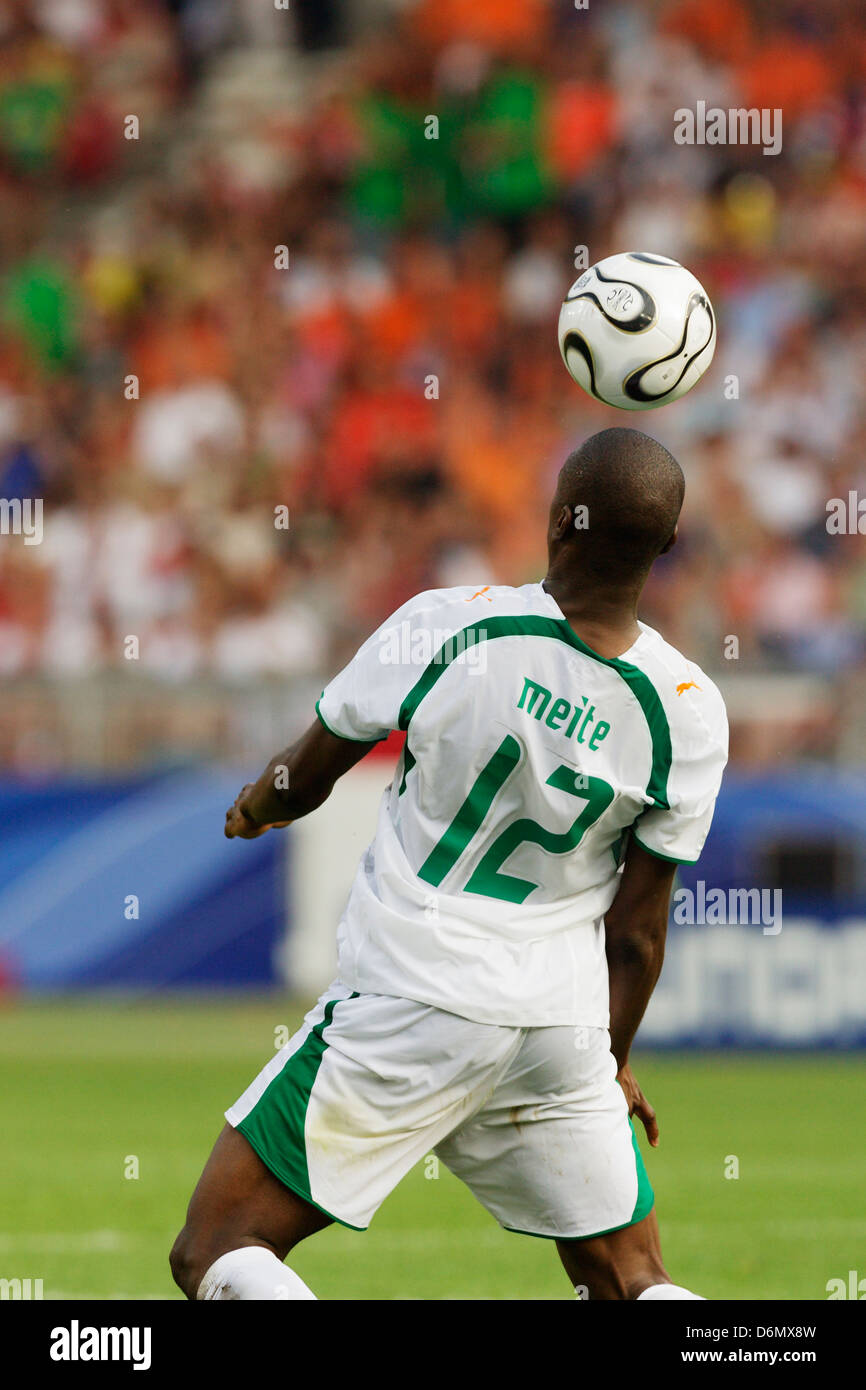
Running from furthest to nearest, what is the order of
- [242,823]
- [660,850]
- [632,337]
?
1. [632,337]
2. [242,823]
3. [660,850]

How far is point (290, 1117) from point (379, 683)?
2.69ft

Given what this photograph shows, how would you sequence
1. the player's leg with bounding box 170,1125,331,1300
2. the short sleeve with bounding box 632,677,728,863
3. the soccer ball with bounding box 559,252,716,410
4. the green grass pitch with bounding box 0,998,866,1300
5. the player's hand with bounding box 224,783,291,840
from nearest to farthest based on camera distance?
the player's leg with bounding box 170,1125,331,1300, the short sleeve with bounding box 632,677,728,863, the player's hand with bounding box 224,783,291,840, the soccer ball with bounding box 559,252,716,410, the green grass pitch with bounding box 0,998,866,1300

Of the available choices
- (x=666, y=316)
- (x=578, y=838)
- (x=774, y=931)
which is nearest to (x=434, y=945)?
(x=578, y=838)

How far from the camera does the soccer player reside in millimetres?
3838

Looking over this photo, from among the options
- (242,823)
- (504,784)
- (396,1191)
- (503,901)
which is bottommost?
(396,1191)

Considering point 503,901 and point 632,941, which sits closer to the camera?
point 503,901

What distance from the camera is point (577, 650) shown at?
12.8 ft

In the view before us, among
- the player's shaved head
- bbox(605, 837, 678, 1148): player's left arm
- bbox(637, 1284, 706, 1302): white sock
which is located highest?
the player's shaved head

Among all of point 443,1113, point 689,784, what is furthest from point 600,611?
point 443,1113

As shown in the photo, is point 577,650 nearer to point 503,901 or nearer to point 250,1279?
point 503,901

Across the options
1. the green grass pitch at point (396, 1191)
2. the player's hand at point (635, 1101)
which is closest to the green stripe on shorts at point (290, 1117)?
the player's hand at point (635, 1101)

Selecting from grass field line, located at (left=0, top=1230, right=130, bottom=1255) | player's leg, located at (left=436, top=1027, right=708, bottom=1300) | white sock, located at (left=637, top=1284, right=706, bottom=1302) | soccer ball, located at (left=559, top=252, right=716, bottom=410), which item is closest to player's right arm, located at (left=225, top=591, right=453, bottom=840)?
player's leg, located at (left=436, top=1027, right=708, bottom=1300)

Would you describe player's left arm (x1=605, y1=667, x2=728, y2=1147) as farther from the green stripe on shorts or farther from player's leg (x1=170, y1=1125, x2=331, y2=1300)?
player's leg (x1=170, y1=1125, x2=331, y2=1300)
